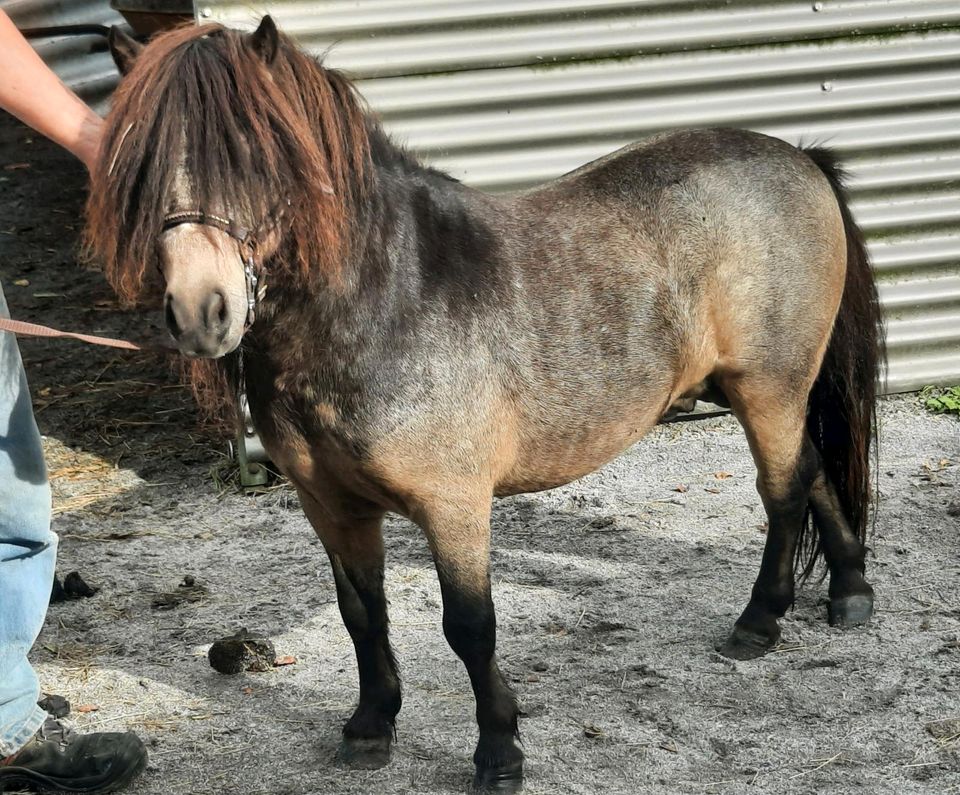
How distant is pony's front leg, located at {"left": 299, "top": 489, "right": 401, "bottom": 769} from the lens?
10.5 feet

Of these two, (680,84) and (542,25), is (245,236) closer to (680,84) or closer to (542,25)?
(542,25)

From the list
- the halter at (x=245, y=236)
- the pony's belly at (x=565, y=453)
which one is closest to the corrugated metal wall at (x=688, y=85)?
the pony's belly at (x=565, y=453)

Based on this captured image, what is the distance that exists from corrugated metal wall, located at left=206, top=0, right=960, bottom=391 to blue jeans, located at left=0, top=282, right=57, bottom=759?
2518 mm

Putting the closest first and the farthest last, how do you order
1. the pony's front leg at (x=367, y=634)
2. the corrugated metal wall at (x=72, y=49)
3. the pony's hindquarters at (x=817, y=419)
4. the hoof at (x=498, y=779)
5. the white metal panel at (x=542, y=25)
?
the hoof at (x=498, y=779)
the pony's front leg at (x=367, y=634)
the pony's hindquarters at (x=817, y=419)
the white metal panel at (x=542, y=25)
the corrugated metal wall at (x=72, y=49)

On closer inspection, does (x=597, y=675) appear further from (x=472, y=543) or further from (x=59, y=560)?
(x=59, y=560)

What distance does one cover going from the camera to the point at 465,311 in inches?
116

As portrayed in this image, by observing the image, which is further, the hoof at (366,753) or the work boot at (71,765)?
the hoof at (366,753)

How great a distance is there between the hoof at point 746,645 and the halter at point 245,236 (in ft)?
6.46

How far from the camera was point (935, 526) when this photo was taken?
4.45 m

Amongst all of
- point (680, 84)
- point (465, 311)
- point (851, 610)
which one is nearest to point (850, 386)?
point (851, 610)

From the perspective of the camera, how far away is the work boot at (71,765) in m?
3.14

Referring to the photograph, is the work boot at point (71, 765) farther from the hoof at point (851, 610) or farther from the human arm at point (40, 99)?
the hoof at point (851, 610)

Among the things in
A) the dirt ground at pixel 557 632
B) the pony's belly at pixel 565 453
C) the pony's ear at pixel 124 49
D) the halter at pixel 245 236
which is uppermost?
the pony's ear at pixel 124 49

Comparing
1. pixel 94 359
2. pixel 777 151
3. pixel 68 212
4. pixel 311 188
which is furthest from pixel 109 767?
pixel 68 212
